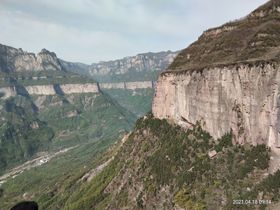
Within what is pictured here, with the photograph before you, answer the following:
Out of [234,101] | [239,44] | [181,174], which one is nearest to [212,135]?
[234,101]

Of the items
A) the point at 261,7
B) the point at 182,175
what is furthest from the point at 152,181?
the point at 261,7

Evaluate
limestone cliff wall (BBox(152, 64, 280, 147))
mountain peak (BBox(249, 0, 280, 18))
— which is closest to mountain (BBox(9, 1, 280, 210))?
limestone cliff wall (BBox(152, 64, 280, 147))

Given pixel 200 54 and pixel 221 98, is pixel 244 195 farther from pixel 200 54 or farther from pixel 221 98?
pixel 200 54

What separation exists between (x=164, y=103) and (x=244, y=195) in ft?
265

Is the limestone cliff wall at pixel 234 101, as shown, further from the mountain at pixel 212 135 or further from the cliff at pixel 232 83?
the mountain at pixel 212 135

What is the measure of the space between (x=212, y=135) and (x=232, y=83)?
19.5 m

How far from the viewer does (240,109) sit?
129750 mm

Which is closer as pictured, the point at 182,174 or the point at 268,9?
the point at 182,174

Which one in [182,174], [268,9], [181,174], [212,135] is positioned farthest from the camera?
[268,9]

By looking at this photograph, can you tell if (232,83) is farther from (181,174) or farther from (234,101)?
(181,174)

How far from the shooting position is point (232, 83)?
436 feet

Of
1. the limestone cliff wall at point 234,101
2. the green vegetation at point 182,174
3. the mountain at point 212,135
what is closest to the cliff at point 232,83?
the limestone cliff wall at point 234,101

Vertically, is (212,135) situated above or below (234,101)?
below

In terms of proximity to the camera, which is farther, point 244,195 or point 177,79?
point 177,79
